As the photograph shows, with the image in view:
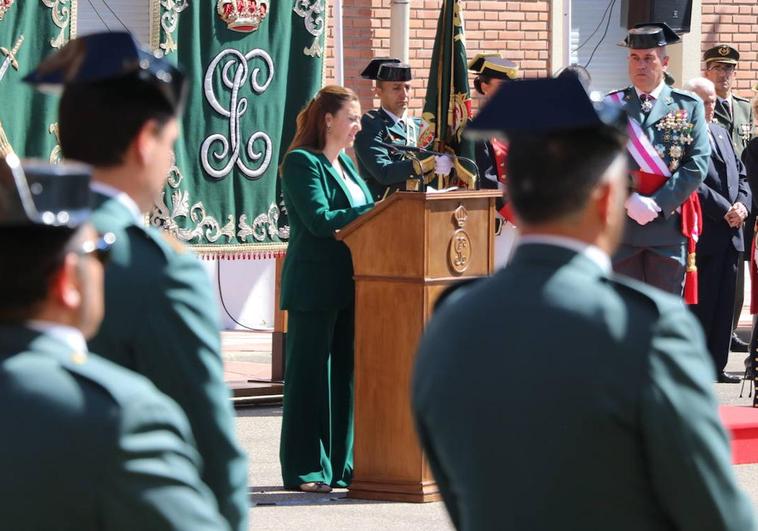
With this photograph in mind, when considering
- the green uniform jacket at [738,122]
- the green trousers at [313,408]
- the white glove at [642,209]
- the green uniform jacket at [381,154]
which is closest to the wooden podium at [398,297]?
the green trousers at [313,408]

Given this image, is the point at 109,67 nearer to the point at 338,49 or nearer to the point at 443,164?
the point at 443,164

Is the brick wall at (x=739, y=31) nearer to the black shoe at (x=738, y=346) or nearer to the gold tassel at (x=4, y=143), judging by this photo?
the black shoe at (x=738, y=346)

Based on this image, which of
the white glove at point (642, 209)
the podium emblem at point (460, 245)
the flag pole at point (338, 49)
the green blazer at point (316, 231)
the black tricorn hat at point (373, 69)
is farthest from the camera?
the black tricorn hat at point (373, 69)

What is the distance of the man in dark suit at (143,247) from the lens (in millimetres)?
2895

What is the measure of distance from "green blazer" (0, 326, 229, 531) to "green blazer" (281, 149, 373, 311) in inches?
183

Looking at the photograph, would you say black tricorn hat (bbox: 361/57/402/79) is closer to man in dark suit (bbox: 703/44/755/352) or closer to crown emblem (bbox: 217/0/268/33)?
crown emblem (bbox: 217/0/268/33)

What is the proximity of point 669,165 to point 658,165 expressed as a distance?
77 millimetres

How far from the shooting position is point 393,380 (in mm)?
6883

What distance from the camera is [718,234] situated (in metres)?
10.6

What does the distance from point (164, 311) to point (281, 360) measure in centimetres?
670

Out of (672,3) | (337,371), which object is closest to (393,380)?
(337,371)

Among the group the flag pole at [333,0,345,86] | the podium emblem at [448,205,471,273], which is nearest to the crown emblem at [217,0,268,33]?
the flag pole at [333,0,345,86]

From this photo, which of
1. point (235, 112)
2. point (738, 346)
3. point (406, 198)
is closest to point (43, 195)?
point (406, 198)

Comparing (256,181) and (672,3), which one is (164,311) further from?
(672,3)
